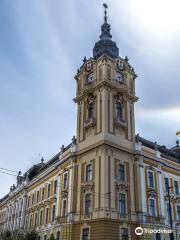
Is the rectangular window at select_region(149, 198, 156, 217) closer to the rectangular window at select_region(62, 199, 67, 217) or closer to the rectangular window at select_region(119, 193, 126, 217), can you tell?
the rectangular window at select_region(119, 193, 126, 217)

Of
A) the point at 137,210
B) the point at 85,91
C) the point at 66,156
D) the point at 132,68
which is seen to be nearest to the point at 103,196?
the point at 137,210

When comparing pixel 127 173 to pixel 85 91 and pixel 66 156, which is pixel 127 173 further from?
pixel 85 91

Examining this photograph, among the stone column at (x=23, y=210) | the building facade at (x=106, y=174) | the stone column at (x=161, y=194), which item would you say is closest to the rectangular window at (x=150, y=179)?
the building facade at (x=106, y=174)

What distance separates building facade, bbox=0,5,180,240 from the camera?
34.2m

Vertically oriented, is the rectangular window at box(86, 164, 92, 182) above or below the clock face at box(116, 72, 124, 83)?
below

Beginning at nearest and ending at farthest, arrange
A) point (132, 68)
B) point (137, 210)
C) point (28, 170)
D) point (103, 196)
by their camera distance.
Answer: point (103, 196) → point (137, 210) → point (132, 68) → point (28, 170)

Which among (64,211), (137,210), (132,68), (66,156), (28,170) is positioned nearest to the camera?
(137,210)

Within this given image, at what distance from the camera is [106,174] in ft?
114

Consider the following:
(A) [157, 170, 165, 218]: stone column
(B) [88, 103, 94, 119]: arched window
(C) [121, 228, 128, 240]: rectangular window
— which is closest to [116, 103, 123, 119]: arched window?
(B) [88, 103, 94, 119]: arched window

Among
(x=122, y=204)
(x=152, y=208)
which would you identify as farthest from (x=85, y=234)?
(x=152, y=208)

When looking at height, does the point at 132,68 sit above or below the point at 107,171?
above

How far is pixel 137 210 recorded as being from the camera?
35906mm

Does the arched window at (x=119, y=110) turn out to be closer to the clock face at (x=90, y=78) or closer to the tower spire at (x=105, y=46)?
the clock face at (x=90, y=78)

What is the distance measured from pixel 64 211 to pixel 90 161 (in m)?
7.67
